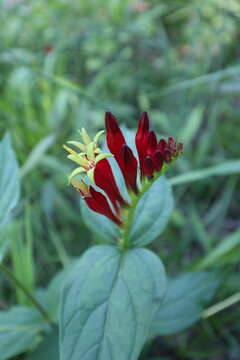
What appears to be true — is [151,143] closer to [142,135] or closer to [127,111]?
[142,135]

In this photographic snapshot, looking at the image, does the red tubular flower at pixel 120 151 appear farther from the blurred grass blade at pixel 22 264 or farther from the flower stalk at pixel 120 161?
the blurred grass blade at pixel 22 264

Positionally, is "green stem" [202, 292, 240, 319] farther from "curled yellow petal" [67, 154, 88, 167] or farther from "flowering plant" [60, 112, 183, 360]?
"curled yellow petal" [67, 154, 88, 167]

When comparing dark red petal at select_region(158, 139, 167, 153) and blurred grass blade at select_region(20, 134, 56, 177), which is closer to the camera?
dark red petal at select_region(158, 139, 167, 153)

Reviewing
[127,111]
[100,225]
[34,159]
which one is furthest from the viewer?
[127,111]

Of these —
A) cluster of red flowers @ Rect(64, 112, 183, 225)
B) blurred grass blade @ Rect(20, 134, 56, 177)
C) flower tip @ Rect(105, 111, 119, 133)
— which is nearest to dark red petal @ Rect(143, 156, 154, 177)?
cluster of red flowers @ Rect(64, 112, 183, 225)

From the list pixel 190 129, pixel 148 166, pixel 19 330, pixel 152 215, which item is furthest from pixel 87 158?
pixel 190 129

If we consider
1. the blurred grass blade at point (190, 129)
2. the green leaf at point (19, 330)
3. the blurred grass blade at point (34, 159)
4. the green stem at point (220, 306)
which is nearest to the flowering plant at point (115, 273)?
the green leaf at point (19, 330)
